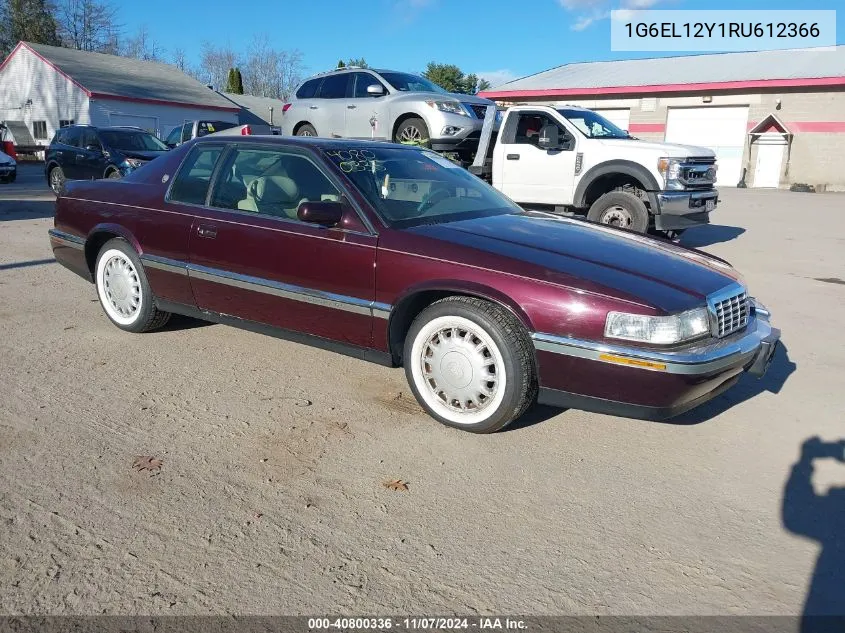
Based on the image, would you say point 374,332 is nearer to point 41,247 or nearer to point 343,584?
point 343,584

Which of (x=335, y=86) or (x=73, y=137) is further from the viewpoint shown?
(x=73, y=137)

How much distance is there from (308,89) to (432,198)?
29.9 ft

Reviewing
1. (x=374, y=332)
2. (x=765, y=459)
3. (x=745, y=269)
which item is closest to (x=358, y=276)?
(x=374, y=332)

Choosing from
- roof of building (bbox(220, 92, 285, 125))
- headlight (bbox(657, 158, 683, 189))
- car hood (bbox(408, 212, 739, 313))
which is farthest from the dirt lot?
roof of building (bbox(220, 92, 285, 125))

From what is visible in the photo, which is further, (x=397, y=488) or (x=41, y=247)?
(x=41, y=247)

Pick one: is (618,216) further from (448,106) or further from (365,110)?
(365,110)

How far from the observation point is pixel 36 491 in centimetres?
301

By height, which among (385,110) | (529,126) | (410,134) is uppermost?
(385,110)

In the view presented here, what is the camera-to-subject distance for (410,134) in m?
10.9

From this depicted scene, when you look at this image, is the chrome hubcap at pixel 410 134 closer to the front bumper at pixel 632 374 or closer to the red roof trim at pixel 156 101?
the front bumper at pixel 632 374

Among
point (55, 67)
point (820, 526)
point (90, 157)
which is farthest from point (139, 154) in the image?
point (55, 67)

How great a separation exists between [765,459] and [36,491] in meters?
3.52

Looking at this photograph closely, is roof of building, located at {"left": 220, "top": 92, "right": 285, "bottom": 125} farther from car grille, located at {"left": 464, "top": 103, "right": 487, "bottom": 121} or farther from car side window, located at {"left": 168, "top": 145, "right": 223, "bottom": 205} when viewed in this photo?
car side window, located at {"left": 168, "top": 145, "right": 223, "bottom": 205}

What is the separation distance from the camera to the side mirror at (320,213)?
3.95 metres
